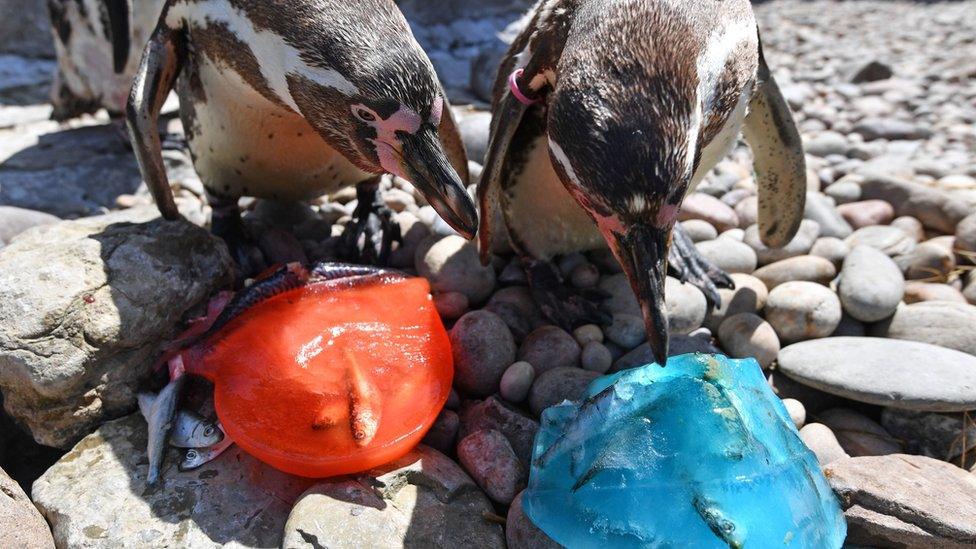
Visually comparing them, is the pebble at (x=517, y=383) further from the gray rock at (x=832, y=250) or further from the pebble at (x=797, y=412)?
the gray rock at (x=832, y=250)

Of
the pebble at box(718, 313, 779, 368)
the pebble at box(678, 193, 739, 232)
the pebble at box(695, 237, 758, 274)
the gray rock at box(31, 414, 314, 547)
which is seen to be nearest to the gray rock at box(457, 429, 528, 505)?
the gray rock at box(31, 414, 314, 547)

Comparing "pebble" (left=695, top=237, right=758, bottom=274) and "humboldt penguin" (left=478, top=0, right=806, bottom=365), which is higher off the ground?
"humboldt penguin" (left=478, top=0, right=806, bottom=365)

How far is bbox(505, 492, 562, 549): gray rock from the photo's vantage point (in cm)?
176

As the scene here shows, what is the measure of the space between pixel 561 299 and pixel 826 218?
1373mm

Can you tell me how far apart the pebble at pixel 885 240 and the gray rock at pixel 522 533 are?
190 centimetres

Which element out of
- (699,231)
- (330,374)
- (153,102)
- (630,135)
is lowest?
(699,231)

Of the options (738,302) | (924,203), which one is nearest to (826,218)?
(924,203)

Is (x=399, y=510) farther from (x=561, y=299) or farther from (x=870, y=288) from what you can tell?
(x=870, y=288)

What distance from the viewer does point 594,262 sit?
3.00 m

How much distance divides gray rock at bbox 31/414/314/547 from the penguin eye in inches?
38.5

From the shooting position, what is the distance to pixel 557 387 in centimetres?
222

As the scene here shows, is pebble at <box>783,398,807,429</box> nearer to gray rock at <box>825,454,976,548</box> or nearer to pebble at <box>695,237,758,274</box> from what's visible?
gray rock at <box>825,454,976,548</box>

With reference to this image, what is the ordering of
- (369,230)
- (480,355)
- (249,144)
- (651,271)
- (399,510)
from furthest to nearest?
(369,230), (249,144), (480,355), (399,510), (651,271)

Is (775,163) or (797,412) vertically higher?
(775,163)
